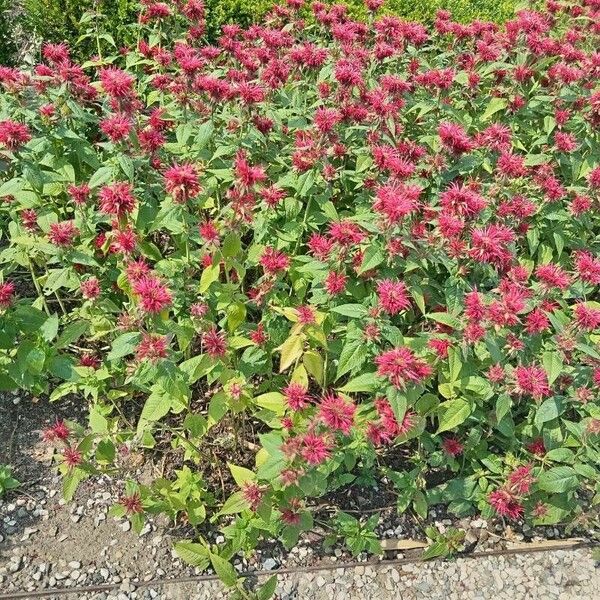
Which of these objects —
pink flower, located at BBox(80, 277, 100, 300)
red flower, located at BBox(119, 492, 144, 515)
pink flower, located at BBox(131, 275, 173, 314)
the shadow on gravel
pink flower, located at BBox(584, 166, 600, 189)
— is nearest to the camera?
pink flower, located at BBox(131, 275, 173, 314)

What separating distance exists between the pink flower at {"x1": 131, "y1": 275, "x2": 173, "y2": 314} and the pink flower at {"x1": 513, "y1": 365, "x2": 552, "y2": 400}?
1.24 m

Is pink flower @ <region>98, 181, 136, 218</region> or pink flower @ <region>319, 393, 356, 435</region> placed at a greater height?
pink flower @ <region>98, 181, 136, 218</region>

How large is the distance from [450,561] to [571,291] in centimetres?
120

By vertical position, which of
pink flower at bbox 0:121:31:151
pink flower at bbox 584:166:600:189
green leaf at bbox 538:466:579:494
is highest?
pink flower at bbox 0:121:31:151

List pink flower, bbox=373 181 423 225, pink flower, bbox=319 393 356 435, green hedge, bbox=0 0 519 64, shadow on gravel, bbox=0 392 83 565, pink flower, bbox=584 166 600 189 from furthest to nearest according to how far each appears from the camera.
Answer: green hedge, bbox=0 0 519 64 < pink flower, bbox=584 166 600 189 < shadow on gravel, bbox=0 392 83 565 < pink flower, bbox=373 181 423 225 < pink flower, bbox=319 393 356 435

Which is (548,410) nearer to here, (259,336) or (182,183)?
(259,336)

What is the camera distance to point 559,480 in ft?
8.00

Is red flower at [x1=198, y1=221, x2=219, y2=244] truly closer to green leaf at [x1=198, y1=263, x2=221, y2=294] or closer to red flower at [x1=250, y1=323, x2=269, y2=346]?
green leaf at [x1=198, y1=263, x2=221, y2=294]

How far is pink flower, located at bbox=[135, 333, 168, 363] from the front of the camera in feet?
6.91

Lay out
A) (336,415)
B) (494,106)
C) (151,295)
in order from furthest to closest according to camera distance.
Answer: (494,106) → (151,295) → (336,415)

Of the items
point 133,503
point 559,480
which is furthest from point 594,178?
point 133,503

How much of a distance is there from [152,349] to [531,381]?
130 cm

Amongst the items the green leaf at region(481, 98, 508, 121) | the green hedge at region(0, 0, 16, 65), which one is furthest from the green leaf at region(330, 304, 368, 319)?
the green hedge at region(0, 0, 16, 65)

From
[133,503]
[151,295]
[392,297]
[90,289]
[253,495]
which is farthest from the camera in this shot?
[90,289]
